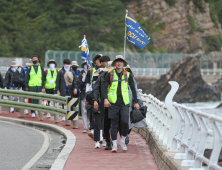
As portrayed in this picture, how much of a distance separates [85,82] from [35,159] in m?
3.05

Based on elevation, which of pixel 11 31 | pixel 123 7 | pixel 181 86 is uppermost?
pixel 123 7

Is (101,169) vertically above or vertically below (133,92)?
below

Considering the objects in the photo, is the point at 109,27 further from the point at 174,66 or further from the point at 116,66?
the point at 116,66

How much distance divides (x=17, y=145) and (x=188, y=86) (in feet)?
191

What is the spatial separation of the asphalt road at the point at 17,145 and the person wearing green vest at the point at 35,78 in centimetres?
240

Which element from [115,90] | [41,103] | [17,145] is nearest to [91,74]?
[115,90]

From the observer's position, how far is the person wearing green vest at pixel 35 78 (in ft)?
52.0

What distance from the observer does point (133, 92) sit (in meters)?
8.80

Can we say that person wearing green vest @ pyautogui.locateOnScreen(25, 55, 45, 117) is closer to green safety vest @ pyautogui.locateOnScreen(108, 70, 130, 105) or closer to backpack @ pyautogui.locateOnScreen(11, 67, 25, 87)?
backpack @ pyautogui.locateOnScreen(11, 67, 25, 87)

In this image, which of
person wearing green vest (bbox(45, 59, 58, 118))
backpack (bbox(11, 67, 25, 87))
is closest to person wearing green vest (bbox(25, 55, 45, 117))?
person wearing green vest (bbox(45, 59, 58, 118))

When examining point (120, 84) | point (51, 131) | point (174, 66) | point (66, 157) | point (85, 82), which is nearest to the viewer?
point (66, 157)

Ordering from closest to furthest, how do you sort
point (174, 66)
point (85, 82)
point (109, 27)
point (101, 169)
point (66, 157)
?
point (101, 169) → point (66, 157) → point (85, 82) → point (174, 66) → point (109, 27)

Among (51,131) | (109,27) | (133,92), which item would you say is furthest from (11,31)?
(133,92)

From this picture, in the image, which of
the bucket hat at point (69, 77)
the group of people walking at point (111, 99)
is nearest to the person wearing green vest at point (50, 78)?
the bucket hat at point (69, 77)
